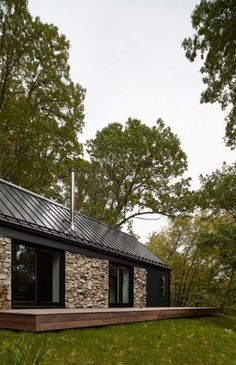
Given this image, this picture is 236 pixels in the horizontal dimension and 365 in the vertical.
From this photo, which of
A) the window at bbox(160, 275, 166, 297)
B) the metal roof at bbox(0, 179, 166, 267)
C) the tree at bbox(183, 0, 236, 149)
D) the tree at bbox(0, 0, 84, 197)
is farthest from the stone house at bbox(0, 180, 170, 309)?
the tree at bbox(183, 0, 236, 149)

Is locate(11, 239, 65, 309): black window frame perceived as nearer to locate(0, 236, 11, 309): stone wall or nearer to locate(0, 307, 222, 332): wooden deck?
locate(0, 236, 11, 309): stone wall

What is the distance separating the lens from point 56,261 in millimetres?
10969

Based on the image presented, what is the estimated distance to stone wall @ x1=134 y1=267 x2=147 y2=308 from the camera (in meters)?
15.6

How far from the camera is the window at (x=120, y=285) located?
46.1ft

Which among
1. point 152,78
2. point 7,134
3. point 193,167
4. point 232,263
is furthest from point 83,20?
point 193,167

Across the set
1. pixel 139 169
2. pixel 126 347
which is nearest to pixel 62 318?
pixel 126 347

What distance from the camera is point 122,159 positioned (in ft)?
83.0

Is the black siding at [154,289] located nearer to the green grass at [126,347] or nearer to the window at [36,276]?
the window at [36,276]

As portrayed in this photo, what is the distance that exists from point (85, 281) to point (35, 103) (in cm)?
1111

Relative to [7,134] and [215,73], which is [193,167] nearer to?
[7,134]

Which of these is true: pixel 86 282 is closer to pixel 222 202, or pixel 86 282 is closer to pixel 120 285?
pixel 120 285

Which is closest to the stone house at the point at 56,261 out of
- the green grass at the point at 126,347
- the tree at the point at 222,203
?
the green grass at the point at 126,347

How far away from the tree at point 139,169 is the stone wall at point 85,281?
12145mm

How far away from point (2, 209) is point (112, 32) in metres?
8.17
